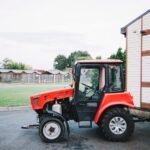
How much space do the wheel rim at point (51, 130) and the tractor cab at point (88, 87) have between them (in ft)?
2.47

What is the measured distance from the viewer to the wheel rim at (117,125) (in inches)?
308

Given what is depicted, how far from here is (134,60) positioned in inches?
434

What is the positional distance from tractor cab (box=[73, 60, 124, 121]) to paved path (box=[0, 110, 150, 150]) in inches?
27.1

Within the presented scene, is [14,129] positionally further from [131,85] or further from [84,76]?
[131,85]

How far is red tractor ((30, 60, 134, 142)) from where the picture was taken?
7.78 meters

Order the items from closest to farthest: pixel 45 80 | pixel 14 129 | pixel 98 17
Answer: pixel 14 129
pixel 98 17
pixel 45 80

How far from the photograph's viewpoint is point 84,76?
813 centimetres

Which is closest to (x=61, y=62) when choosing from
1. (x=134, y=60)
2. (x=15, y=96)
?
(x=15, y=96)

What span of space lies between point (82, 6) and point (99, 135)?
28.9 ft

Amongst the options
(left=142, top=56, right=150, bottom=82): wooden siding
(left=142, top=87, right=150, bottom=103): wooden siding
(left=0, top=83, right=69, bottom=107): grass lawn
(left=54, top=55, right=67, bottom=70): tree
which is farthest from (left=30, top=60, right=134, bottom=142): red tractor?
(left=54, top=55, right=67, bottom=70): tree

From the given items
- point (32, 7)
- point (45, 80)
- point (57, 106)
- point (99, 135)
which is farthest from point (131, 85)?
point (45, 80)

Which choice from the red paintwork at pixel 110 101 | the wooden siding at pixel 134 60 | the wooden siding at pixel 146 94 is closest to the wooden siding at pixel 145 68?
the wooden siding at pixel 134 60

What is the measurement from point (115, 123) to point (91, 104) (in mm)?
874

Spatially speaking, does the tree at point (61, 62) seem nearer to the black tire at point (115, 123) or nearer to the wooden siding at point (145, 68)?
the wooden siding at point (145, 68)
